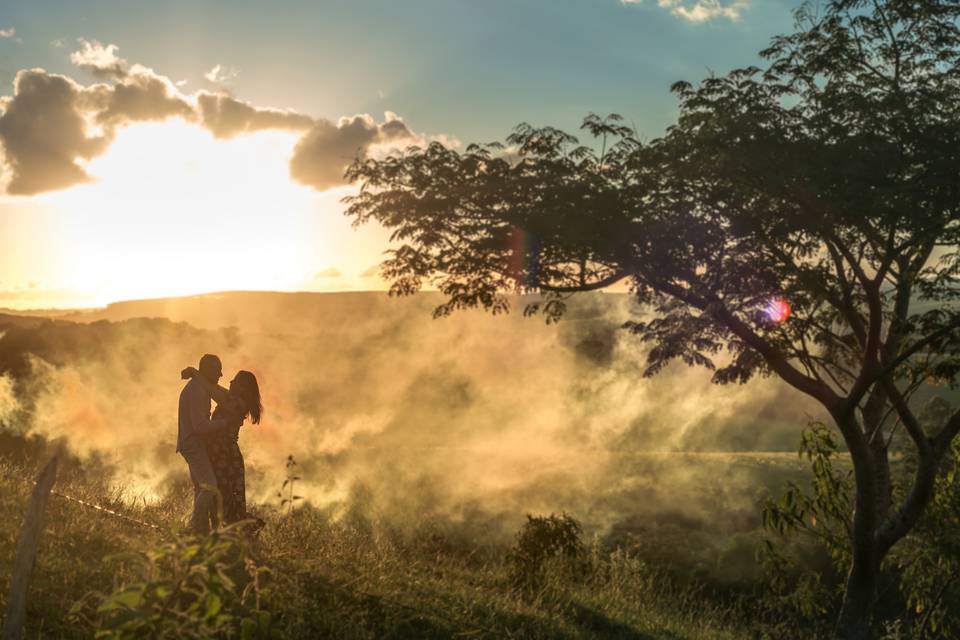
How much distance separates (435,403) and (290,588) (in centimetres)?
8876

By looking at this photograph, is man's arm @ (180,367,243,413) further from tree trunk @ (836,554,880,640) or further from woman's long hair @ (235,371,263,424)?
tree trunk @ (836,554,880,640)

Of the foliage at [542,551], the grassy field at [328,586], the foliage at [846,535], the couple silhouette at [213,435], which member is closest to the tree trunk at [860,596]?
the foliage at [846,535]

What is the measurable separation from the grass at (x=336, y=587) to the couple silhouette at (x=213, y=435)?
0.62 m

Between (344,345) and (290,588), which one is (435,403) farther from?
(290,588)

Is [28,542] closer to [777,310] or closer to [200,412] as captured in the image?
[200,412]

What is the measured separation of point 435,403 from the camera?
321ft

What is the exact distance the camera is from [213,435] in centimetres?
982

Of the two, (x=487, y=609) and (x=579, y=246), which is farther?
(x=579, y=246)

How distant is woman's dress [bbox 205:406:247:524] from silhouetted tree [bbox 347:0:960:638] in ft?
17.3

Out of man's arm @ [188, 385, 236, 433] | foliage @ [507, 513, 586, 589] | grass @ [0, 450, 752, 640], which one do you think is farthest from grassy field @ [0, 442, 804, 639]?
man's arm @ [188, 385, 236, 433]

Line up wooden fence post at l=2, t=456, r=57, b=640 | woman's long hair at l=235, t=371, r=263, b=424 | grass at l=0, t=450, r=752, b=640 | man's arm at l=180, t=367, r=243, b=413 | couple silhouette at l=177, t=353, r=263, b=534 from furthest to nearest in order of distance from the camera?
woman's long hair at l=235, t=371, r=263, b=424 < man's arm at l=180, t=367, r=243, b=413 < couple silhouette at l=177, t=353, r=263, b=534 < grass at l=0, t=450, r=752, b=640 < wooden fence post at l=2, t=456, r=57, b=640

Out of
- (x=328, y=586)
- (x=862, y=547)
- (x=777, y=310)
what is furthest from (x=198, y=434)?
(x=862, y=547)

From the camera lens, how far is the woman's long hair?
9945mm

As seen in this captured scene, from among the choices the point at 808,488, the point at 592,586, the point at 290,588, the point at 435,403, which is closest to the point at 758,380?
the point at 435,403
